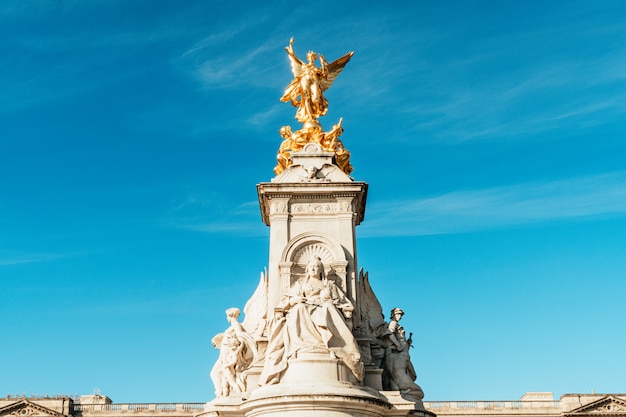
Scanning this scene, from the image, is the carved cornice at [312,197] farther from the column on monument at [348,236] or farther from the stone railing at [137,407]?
the stone railing at [137,407]

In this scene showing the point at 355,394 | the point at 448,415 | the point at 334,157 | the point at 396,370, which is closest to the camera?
the point at 355,394

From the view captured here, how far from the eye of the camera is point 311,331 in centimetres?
2325

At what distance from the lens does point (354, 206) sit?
2692cm

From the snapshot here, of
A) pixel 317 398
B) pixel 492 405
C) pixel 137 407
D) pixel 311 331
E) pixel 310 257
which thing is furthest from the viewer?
pixel 492 405

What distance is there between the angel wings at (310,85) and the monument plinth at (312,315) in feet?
0.13

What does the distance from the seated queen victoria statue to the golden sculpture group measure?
5472 mm

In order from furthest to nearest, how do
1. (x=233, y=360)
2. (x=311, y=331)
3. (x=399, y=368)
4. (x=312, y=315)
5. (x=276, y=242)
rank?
1. (x=276, y=242)
2. (x=399, y=368)
3. (x=233, y=360)
4. (x=312, y=315)
5. (x=311, y=331)

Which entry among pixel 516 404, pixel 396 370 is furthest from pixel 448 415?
pixel 396 370

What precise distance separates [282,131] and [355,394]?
1019 centimetres

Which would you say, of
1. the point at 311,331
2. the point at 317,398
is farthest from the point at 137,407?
the point at 317,398

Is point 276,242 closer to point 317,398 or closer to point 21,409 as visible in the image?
point 317,398

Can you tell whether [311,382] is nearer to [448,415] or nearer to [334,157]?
[334,157]

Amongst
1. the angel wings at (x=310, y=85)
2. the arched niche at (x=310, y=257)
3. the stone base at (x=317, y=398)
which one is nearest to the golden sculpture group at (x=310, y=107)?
the angel wings at (x=310, y=85)

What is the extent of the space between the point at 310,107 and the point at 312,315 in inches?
331
